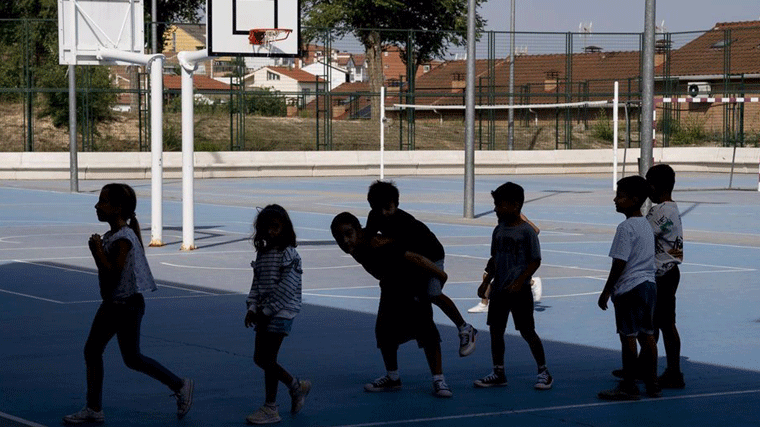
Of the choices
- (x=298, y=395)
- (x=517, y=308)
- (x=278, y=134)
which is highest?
(x=278, y=134)

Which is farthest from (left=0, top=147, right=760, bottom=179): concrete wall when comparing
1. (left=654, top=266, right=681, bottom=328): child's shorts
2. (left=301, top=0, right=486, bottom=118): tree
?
(left=654, top=266, right=681, bottom=328): child's shorts

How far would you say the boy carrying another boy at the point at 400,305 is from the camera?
8.61m

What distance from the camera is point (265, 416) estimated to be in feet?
25.8

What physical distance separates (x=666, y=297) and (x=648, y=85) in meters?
12.7

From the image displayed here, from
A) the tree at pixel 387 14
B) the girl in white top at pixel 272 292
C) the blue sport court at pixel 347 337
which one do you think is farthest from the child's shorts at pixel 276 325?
the tree at pixel 387 14

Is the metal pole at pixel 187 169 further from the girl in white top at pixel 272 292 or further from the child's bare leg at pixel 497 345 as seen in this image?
the girl in white top at pixel 272 292

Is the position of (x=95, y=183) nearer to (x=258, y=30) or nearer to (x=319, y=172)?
(x=319, y=172)

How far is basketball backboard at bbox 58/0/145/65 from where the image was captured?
22.0 meters

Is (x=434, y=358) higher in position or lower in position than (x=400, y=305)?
lower

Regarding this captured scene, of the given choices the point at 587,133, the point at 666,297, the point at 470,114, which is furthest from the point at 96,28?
the point at 587,133

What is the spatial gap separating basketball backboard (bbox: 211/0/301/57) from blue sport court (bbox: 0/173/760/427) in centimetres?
286

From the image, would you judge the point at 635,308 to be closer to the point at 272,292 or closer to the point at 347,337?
the point at 272,292

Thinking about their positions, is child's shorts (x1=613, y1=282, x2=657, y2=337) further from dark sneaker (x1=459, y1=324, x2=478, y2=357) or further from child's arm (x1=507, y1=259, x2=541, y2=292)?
dark sneaker (x1=459, y1=324, x2=478, y2=357)

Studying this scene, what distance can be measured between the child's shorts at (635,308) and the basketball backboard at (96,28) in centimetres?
1471
